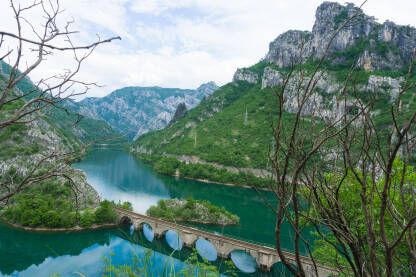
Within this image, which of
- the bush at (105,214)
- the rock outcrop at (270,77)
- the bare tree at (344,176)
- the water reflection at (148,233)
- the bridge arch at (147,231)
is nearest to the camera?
the bare tree at (344,176)

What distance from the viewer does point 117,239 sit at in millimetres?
20469

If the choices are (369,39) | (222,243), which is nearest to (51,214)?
(222,243)

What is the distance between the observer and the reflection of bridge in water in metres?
14.7

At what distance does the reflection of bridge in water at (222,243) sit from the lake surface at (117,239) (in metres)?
0.73

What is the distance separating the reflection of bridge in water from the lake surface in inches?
28.7

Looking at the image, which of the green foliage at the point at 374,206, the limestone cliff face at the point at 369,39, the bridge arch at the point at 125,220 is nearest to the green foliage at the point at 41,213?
the bridge arch at the point at 125,220

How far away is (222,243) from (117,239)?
8.99 meters

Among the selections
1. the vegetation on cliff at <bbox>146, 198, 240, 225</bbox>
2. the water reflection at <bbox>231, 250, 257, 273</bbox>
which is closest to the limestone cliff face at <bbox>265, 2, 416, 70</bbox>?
the vegetation on cliff at <bbox>146, 198, 240, 225</bbox>

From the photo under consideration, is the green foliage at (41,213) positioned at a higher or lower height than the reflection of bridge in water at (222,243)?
higher

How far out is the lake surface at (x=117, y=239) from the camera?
15695 mm

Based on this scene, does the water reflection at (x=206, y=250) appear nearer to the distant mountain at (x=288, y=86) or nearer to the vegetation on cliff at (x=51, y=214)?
the vegetation on cliff at (x=51, y=214)

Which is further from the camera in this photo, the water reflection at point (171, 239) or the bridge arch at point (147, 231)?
the bridge arch at point (147, 231)

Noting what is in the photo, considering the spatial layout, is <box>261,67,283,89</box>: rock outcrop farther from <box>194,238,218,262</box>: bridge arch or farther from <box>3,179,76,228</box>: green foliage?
<box>3,179,76,228</box>: green foliage

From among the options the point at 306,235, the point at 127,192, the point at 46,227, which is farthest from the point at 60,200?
the point at 306,235
